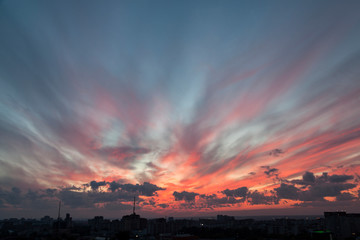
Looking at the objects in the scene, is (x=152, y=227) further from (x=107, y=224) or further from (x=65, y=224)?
(x=65, y=224)

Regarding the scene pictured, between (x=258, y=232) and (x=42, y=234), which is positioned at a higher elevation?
(x=42, y=234)

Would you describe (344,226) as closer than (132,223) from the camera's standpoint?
Yes

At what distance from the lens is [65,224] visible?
126m

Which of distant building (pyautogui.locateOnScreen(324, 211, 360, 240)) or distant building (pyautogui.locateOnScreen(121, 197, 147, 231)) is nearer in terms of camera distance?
distant building (pyautogui.locateOnScreen(324, 211, 360, 240))

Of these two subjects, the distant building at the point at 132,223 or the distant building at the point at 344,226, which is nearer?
the distant building at the point at 344,226

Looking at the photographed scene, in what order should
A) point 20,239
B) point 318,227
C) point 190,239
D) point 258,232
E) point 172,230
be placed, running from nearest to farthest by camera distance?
point 20,239
point 190,239
point 258,232
point 318,227
point 172,230

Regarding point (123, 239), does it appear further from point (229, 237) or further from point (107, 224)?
point (107, 224)

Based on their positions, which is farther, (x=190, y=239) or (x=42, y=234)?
(x=190, y=239)

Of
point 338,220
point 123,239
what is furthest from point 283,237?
point 123,239

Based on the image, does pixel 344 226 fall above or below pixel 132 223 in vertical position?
below

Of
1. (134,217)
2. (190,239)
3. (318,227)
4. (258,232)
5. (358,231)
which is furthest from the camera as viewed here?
(134,217)

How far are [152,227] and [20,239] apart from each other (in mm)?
74540

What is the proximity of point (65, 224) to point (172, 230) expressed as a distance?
57.7 m

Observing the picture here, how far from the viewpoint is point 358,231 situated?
105000 millimetres
